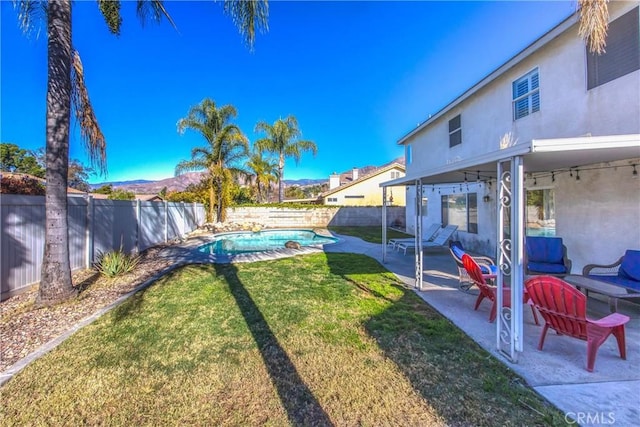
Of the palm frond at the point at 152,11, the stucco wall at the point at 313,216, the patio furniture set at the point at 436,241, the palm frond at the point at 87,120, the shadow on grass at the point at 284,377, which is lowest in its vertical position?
the shadow on grass at the point at 284,377

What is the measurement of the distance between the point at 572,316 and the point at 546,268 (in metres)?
4.24

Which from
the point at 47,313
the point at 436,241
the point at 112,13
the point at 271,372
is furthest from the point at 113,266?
the point at 436,241

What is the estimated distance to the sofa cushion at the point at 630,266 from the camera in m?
5.34

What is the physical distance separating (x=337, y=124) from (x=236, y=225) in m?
19.9

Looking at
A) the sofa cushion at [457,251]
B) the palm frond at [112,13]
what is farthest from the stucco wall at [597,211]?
the palm frond at [112,13]

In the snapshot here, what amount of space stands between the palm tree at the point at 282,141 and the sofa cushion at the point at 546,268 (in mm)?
23466

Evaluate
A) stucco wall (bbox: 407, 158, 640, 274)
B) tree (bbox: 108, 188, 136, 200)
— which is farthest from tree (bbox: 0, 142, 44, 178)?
stucco wall (bbox: 407, 158, 640, 274)

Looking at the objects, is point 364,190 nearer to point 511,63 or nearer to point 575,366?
point 511,63

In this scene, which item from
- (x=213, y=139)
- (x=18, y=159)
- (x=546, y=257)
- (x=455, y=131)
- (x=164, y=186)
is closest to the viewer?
(x=546, y=257)

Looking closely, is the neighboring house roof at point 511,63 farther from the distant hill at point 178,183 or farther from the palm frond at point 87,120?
the distant hill at point 178,183

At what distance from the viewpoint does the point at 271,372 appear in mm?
3453

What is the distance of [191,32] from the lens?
11625 mm

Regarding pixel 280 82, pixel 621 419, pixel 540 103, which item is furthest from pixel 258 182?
pixel 621 419

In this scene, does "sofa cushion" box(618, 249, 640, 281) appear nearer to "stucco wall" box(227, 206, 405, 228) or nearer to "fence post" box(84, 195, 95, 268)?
"fence post" box(84, 195, 95, 268)
